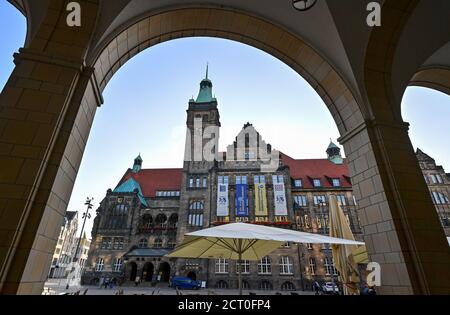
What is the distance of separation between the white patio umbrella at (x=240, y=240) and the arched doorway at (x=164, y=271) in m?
24.0

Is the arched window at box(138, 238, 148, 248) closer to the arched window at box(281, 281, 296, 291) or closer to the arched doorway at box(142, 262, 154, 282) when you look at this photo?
the arched doorway at box(142, 262, 154, 282)

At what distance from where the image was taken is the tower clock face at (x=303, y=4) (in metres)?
3.92

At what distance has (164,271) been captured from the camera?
89.7 ft

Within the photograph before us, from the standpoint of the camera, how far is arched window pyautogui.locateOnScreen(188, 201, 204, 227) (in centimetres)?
2714

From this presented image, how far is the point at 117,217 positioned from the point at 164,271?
385 inches

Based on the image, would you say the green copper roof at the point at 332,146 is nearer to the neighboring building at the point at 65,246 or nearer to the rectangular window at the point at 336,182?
the rectangular window at the point at 336,182

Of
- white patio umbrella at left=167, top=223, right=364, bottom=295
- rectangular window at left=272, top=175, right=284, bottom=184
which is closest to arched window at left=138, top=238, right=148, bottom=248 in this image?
rectangular window at left=272, top=175, right=284, bottom=184

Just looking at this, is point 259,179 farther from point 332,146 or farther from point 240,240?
point 240,240

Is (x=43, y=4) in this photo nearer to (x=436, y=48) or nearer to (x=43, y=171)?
(x=43, y=171)

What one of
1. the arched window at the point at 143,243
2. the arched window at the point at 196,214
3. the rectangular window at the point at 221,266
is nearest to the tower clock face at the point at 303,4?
the rectangular window at the point at 221,266

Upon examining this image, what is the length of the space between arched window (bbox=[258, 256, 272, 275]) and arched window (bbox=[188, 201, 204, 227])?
8269mm

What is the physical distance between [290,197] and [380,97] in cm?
2444

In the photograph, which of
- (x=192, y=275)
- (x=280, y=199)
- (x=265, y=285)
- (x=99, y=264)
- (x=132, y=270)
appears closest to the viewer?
(x=265, y=285)

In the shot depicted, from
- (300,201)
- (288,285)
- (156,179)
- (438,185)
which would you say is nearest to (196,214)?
(156,179)
